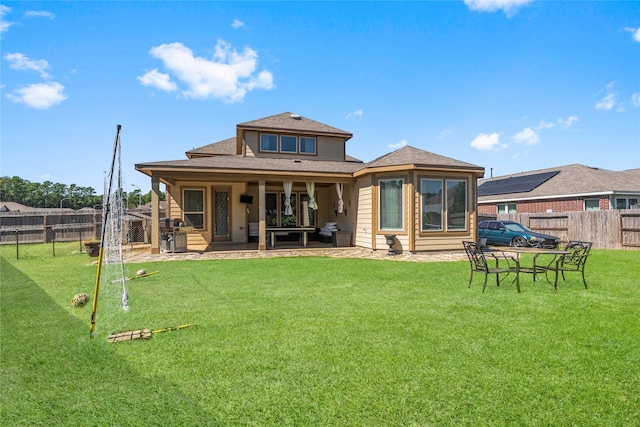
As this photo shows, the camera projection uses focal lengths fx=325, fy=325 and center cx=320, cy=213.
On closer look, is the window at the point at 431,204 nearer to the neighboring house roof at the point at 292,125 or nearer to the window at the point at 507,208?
the neighboring house roof at the point at 292,125

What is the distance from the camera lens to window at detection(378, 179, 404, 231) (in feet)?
37.6

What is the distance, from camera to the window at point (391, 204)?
37.6ft

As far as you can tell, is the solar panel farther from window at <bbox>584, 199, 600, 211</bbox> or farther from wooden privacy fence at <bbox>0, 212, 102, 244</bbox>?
wooden privacy fence at <bbox>0, 212, 102, 244</bbox>

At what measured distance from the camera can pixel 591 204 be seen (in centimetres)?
1853

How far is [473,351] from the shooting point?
10.9ft

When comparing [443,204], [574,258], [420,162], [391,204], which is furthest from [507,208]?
[574,258]

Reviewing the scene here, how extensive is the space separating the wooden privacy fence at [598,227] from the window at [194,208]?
15.6 m

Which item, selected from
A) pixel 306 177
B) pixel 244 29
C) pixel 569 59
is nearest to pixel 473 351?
pixel 306 177

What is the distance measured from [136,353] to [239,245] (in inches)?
419

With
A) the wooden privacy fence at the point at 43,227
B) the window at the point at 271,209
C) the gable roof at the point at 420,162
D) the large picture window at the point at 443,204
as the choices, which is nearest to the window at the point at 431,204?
the large picture window at the point at 443,204

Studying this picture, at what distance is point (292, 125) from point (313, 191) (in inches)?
169

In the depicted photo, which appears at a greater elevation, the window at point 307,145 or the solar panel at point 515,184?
the window at point 307,145

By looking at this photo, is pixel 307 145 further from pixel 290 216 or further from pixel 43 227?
pixel 43 227

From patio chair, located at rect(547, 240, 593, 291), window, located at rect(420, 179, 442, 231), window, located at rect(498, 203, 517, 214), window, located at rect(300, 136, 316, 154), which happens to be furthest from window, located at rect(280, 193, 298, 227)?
window, located at rect(498, 203, 517, 214)
